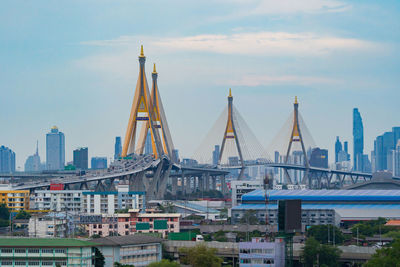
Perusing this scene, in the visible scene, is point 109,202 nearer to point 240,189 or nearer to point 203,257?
point 240,189

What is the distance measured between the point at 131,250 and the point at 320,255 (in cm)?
768

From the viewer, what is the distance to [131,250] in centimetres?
4038

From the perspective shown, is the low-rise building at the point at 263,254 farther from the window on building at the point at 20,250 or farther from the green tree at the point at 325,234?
the green tree at the point at 325,234

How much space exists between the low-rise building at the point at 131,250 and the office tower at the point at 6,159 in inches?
5338

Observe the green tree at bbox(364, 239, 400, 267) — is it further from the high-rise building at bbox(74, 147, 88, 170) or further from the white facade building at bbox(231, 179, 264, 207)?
the high-rise building at bbox(74, 147, 88, 170)

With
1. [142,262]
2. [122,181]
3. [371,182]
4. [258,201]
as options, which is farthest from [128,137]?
[142,262]

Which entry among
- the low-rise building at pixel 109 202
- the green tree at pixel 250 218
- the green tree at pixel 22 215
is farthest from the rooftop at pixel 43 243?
the low-rise building at pixel 109 202

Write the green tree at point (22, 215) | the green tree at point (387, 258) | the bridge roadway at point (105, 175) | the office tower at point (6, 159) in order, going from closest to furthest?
the green tree at point (387, 258) → the green tree at point (22, 215) → the bridge roadway at point (105, 175) → the office tower at point (6, 159)

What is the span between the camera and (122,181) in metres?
91.8

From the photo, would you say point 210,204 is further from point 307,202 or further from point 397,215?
point 397,215

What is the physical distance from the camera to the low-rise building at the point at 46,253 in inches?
1406

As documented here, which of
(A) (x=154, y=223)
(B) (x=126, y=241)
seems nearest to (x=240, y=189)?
(A) (x=154, y=223)

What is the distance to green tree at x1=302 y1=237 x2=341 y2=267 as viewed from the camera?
133 ft

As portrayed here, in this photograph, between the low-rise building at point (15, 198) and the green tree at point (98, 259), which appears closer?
the green tree at point (98, 259)
